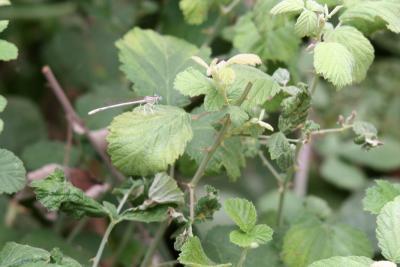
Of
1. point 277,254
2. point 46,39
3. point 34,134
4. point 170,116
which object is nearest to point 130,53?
point 170,116

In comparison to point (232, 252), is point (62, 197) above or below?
above

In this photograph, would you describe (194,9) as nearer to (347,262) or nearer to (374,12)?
(374,12)

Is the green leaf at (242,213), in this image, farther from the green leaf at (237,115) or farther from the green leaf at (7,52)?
the green leaf at (7,52)

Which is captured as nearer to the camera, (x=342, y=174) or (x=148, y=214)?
(x=148, y=214)

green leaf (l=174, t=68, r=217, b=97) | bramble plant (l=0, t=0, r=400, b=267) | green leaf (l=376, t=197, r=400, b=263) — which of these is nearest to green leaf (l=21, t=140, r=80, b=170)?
bramble plant (l=0, t=0, r=400, b=267)

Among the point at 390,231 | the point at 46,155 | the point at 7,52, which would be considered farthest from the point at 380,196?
the point at 46,155

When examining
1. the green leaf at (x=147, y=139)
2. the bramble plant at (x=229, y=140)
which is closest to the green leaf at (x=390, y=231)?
the bramble plant at (x=229, y=140)
